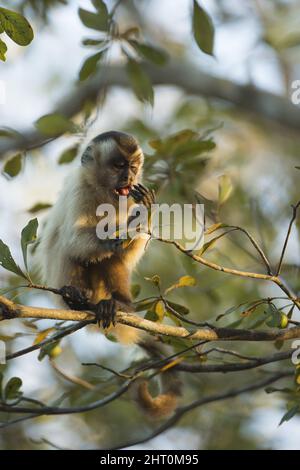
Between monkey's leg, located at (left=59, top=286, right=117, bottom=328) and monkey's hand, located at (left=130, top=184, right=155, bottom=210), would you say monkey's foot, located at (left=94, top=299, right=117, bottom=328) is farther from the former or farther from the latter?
monkey's hand, located at (left=130, top=184, right=155, bottom=210)

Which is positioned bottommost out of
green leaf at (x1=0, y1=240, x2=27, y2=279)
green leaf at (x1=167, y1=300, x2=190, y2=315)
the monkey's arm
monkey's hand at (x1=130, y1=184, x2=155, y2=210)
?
green leaf at (x1=0, y1=240, x2=27, y2=279)

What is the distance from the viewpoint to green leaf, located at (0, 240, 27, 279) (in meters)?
2.65

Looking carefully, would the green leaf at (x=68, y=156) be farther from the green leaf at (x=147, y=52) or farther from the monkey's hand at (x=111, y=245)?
the green leaf at (x=147, y=52)

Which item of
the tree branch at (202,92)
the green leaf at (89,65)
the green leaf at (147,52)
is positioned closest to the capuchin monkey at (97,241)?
the green leaf at (147,52)

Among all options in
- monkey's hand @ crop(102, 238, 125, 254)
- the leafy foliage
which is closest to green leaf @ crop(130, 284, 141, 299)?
monkey's hand @ crop(102, 238, 125, 254)

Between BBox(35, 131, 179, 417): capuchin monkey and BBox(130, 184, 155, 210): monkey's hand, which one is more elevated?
BBox(35, 131, 179, 417): capuchin monkey

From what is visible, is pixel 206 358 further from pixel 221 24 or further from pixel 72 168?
pixel 221 24

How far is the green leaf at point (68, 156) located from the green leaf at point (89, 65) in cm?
66

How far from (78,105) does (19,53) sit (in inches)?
99.4

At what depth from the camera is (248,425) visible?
625 cm

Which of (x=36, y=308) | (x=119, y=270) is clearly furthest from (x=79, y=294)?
(x=36, y=308)

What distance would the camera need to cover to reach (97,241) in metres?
3.83

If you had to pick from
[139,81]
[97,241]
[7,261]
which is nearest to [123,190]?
[97,241]

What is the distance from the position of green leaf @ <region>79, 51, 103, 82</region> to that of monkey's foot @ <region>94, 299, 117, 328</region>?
111 cm
